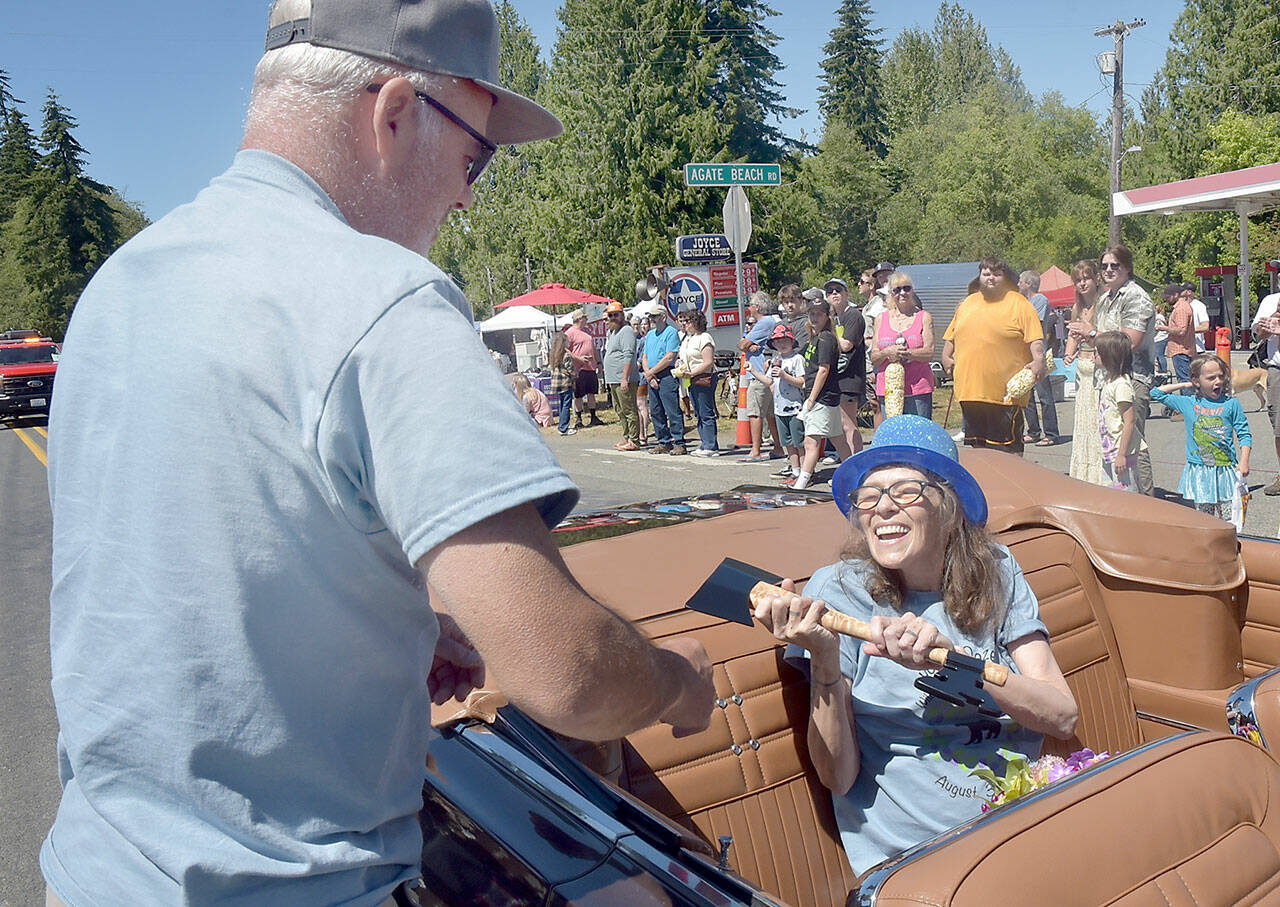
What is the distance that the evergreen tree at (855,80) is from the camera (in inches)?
2183

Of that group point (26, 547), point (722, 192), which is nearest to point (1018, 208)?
point (722, 192)

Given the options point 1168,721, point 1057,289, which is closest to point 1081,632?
point 1168,721

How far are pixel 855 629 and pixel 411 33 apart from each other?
1.21 meters

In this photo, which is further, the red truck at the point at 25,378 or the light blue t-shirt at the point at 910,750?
the red truck at the point at 25,378

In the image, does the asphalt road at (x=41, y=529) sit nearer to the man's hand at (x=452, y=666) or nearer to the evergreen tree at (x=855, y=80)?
the man's hand at (x=452, y=666)

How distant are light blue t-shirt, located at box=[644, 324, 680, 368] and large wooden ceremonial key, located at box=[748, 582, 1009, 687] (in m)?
10.3

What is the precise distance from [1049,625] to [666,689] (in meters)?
2.05

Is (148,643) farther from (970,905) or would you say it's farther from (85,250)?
(85,250)

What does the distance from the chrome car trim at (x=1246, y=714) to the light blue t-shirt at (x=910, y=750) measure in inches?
20.7

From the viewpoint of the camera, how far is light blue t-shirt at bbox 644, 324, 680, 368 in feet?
40.3

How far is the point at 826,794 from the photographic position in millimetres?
2451

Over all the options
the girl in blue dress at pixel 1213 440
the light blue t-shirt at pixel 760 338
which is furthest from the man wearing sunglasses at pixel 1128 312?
the light blue t-shirt at pixel 760 338

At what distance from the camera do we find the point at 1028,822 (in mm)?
1576

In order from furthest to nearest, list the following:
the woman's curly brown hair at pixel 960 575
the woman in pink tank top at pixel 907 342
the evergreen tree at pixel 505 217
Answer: the evergreen tree at pixel 505 217
the woman in pink tank top at pixel 907 342
the woman's curly brown hair at pixel 960 575
